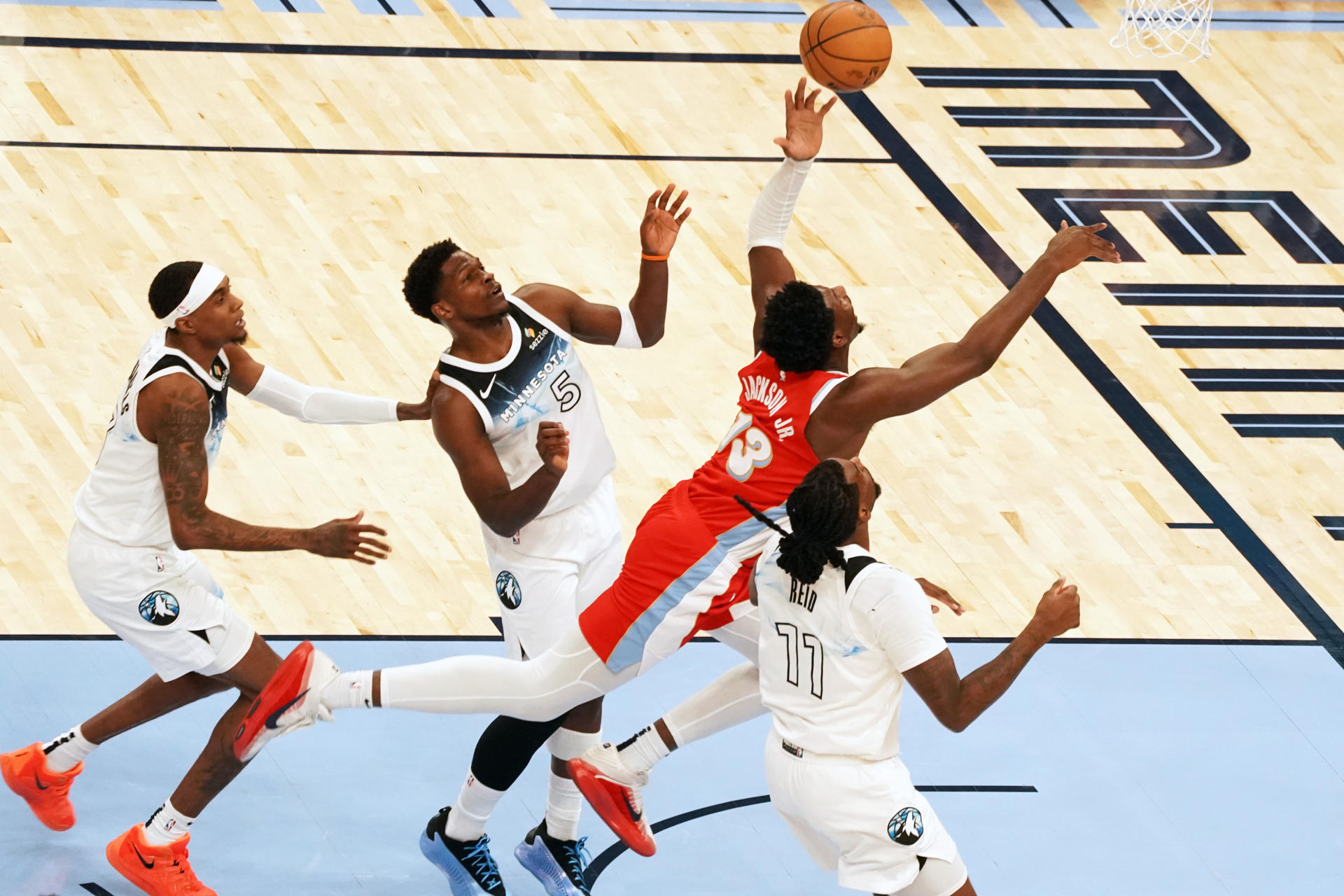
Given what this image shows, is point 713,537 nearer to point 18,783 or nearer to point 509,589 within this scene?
point 509,589

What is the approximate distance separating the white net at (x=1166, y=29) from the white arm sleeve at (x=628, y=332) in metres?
6.34

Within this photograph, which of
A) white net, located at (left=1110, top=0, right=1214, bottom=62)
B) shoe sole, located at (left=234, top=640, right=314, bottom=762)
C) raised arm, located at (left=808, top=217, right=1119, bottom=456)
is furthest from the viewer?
white net, located at (left=1110, top=0, right=1214, bottom=62)

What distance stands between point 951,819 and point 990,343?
6.23ft

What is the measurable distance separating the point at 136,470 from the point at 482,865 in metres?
1.57

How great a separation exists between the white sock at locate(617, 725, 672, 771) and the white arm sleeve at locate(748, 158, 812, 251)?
167 cm

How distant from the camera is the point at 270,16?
10.7 meters

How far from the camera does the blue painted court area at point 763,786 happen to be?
5.71 m

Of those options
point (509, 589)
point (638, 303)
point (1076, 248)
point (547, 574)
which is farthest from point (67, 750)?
point (1076, 248)

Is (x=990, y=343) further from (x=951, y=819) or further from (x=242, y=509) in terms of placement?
(x=242, y=509)

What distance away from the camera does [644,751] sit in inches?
215

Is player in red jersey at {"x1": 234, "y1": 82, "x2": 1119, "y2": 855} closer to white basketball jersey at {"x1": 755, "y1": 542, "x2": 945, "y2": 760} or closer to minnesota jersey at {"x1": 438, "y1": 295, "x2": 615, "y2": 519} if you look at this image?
minnesota jersey at {"x1": 438, "y1": 295, "x2": 615, "y2": 519}

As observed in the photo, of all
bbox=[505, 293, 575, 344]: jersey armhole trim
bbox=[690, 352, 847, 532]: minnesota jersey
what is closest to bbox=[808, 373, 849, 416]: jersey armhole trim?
bbox=[690, 352, 847, 532]: minnesota jersey

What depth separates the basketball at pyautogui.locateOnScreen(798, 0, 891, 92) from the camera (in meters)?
7.04

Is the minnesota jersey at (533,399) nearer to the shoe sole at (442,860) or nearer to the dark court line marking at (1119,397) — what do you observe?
the shoe sole at (442,860)
